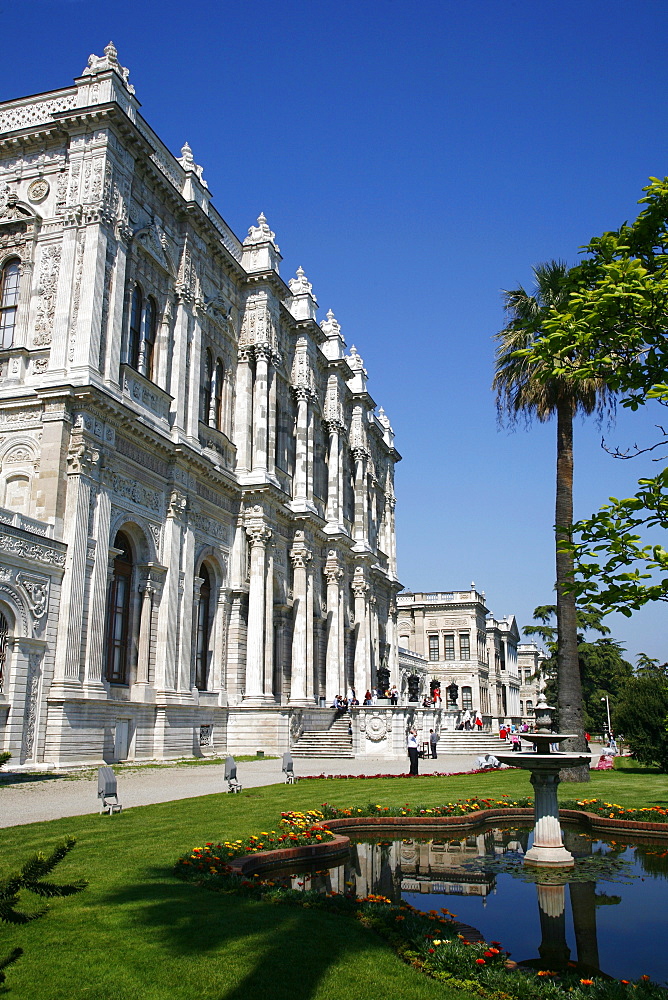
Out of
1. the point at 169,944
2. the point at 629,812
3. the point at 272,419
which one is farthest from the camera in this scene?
the point at 272,419

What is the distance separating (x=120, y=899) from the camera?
8.72 meters

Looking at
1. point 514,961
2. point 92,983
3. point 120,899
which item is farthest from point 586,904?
point 92,983

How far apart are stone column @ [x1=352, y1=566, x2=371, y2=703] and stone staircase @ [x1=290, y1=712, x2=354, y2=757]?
13.7 meters

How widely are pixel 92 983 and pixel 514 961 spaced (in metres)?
3.73

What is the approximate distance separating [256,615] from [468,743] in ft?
40.8

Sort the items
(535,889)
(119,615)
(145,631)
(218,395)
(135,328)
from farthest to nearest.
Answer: (218,395)
(135,328)
(145,631)
(119,615)
(535,889)

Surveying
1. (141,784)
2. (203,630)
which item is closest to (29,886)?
(141,784)

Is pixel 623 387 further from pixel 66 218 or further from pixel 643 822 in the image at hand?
pixel 66 218

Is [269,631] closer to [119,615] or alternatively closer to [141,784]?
[119,615]

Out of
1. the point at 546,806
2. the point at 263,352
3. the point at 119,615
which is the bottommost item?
the point at 546,806

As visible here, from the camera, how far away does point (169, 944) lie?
7.34 meters

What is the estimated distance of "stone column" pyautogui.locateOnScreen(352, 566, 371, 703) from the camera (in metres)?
50.4

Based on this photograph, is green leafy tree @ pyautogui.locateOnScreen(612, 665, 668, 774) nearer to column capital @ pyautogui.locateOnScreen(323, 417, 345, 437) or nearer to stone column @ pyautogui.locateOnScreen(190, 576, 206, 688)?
stone column @ pyautogui.locateOnScreen(190, 576, 206, 688)

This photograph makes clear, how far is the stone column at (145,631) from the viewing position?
28.1 meters
